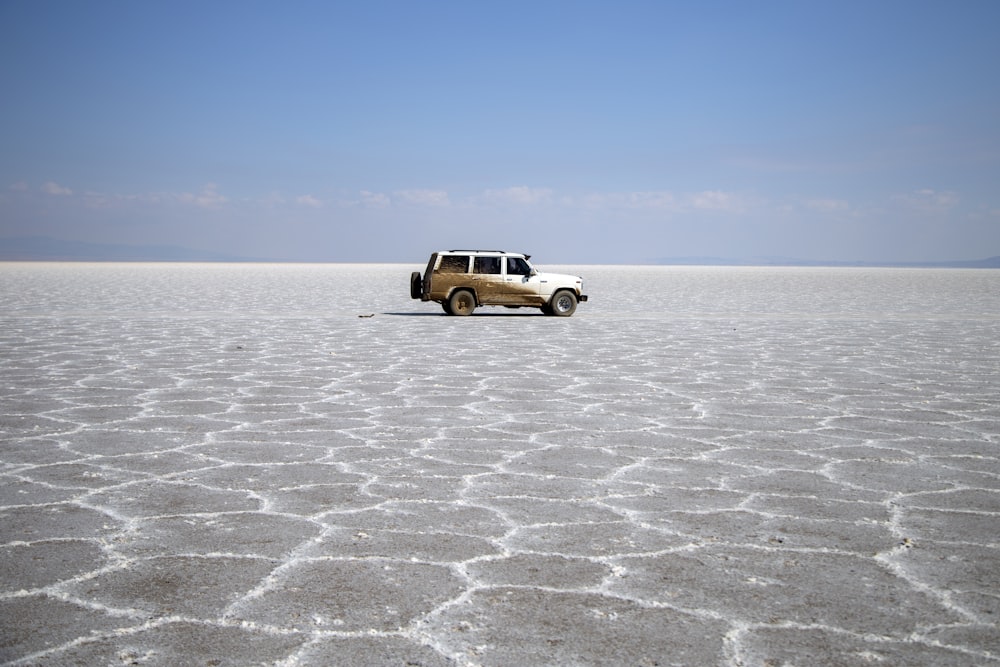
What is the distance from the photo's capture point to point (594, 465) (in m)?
6.37

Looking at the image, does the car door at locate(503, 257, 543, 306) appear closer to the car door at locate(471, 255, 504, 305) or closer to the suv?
the suv

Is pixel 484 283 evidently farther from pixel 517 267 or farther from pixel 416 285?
pixel 416 285

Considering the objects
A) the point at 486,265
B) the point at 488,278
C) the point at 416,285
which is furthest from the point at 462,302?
the point at 416,285

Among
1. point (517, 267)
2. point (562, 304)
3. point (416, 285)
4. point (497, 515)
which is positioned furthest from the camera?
point (562, 304)

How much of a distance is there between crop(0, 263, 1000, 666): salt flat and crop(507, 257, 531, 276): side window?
1001 cm

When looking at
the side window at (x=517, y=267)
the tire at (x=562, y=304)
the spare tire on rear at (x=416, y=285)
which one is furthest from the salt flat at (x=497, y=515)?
the tire at (x=562, y=304)

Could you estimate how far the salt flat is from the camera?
3.53 meters

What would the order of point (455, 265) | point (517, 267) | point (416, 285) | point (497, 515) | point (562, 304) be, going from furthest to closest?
point (562, 304), point (416, 285), point (517, 267), point (455, 265), point (497, 515)

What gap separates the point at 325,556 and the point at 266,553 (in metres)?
0.29

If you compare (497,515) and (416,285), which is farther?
(416,285)

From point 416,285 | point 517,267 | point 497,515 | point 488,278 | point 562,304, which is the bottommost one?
point 497,515

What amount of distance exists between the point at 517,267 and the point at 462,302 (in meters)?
1.50

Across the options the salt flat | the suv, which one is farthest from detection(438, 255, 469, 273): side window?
the salt flat

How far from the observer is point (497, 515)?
5117 millimetres
